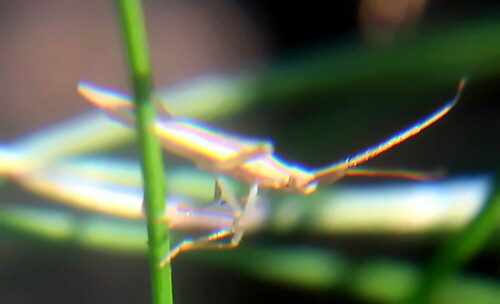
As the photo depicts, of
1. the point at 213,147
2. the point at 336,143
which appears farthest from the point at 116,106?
the point at 336,143

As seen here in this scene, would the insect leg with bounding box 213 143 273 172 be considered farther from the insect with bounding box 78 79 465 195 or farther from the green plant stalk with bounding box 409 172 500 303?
the green plant stalk with bounding box 409 172 500 303

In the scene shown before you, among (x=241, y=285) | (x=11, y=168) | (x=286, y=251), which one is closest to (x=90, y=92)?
(x=11, y=168)

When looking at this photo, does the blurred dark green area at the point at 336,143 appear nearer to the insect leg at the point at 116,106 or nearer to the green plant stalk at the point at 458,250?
the green plant stalk at the point at 458,250

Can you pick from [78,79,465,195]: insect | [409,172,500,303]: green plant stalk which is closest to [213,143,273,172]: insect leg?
[78,79,465,195]: insect

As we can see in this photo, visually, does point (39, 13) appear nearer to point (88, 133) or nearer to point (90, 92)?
point (88, 133)

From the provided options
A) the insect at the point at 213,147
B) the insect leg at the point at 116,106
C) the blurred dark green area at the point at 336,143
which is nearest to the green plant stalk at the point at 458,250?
the blurred dark green area at the point at 336,143

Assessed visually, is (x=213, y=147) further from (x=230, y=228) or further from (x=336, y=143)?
(x=336, y=143)
